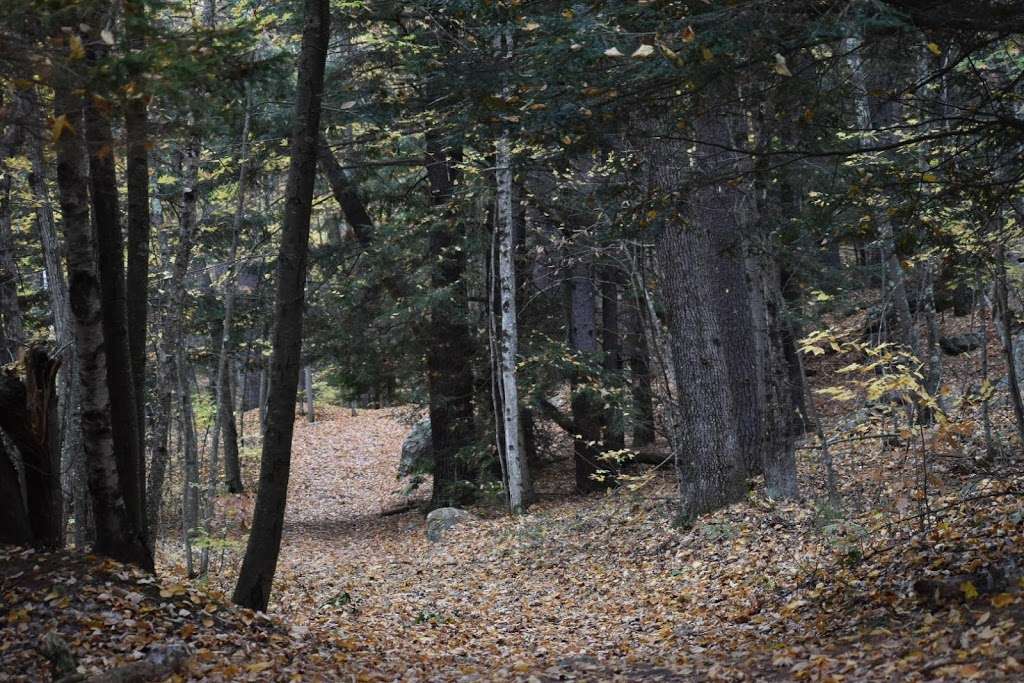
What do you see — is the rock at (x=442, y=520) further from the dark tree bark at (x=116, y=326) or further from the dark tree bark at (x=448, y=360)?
the dark tree bark at (x=116, y=326)

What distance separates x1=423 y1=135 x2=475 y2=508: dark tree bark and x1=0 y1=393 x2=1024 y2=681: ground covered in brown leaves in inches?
155

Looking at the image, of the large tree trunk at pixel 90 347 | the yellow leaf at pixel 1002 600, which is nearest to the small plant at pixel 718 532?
the yellow leaf at pixel 1002 600

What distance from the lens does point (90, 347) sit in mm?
7109

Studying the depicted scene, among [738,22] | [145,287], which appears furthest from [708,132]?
[145,287]

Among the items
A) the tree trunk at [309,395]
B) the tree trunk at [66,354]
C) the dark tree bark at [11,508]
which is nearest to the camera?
the dark tree bark at [11,508]

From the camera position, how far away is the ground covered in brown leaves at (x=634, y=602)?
6223 mm

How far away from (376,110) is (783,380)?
8.01 metres

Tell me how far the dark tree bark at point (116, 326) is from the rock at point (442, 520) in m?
8.24

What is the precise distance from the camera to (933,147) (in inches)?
313

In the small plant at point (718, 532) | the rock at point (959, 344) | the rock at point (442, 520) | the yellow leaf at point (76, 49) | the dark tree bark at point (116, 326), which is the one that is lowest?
the rock at point (442, 520)

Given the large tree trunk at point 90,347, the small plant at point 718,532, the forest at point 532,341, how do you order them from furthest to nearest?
the small plant at point 718,532
the large tree trunk at point 90,347
the forest at point 532,341

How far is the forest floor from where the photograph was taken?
6230 millimetres

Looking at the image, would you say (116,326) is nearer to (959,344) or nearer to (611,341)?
(611,341)

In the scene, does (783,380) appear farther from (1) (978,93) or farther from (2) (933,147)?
(1) (978,93)
